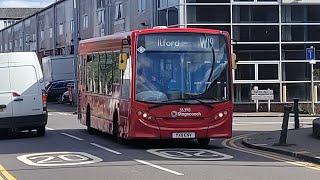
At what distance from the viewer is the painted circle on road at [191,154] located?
14761mm

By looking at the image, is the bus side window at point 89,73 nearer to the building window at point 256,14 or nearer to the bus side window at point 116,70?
the bus side window at point 116,70

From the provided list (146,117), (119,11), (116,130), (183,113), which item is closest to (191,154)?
(183,113)

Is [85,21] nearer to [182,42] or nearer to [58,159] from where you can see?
[182,42]

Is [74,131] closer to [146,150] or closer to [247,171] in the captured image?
[146,150]

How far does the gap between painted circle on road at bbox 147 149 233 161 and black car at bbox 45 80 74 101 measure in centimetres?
3528

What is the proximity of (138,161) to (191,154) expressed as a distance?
6.25 ft

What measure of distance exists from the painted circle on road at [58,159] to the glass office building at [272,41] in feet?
70.4

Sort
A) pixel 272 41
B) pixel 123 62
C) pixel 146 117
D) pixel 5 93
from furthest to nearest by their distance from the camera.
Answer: pixel 272 41 → pixel 5 93 → pixel 123 62 → pixel 146 117

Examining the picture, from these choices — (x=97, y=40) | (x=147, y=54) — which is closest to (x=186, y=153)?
(x=147, y=54)

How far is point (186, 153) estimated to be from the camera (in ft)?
51.7

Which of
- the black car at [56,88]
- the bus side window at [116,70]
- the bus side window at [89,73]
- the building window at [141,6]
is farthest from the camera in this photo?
the black car at [56,88]

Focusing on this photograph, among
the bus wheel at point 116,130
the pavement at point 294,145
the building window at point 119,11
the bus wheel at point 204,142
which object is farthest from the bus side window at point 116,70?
the building window at point 119,11

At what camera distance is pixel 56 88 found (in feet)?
169

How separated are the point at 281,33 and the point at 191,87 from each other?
69.5 feet
